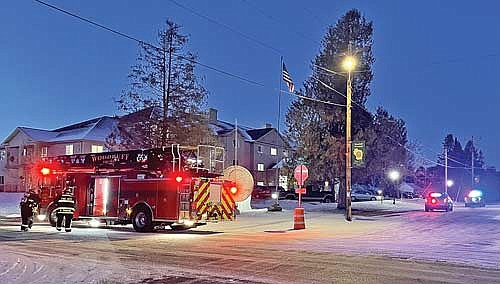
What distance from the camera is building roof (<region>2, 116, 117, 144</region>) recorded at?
55750 millimetres

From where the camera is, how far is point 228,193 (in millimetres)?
21359

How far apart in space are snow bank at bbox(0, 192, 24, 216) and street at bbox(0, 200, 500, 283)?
17550mm

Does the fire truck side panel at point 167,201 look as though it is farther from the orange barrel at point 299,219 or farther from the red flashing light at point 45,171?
the red flashing light at point 45,171

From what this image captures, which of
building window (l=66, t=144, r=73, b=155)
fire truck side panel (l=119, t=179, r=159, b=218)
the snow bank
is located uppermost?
building window (l=66, t=144, r=73, b=155)

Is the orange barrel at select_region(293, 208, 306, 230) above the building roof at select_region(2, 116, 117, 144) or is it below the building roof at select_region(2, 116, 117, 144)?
below

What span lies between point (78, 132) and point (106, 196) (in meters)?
38.2

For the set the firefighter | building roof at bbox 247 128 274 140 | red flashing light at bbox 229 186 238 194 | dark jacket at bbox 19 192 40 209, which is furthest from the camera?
building roof at bbox 247 128 274 140

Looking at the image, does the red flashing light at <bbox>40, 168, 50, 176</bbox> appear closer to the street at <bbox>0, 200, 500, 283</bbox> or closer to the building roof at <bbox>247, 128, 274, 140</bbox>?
the street at <bbox>0, 200, 500, 283</bbox>

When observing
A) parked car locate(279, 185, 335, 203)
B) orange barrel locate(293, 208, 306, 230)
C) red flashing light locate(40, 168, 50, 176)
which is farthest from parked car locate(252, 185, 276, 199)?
red flashing light locate(40, 168, 50, 176)

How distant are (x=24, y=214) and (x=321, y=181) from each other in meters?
23.7

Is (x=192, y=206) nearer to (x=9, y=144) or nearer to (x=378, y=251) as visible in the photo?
(x=378, y=251)

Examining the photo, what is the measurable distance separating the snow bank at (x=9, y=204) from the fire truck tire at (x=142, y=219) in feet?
56.5

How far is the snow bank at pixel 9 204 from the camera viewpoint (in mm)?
35722

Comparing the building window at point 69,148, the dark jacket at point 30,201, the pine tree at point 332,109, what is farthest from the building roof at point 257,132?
the dark jacket at point 30,201
